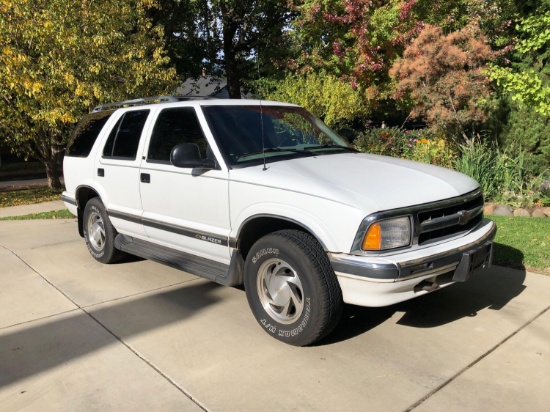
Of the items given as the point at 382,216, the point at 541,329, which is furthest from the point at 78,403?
the point at 541,329

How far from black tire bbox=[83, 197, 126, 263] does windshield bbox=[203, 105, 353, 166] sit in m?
2.04

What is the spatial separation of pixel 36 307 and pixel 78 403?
1.85 m

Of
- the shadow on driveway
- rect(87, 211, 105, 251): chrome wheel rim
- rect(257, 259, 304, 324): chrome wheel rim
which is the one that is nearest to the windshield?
rect(257, 259, 304, 324): chrome wheel rim

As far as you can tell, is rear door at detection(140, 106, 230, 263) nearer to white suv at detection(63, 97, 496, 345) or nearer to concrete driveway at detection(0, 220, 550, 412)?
white suv at detection(63, 97, 496, 345)

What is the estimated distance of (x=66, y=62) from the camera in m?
9.54

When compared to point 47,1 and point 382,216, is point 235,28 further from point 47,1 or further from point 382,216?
point 382,216

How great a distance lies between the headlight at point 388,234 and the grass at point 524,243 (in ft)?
9.15

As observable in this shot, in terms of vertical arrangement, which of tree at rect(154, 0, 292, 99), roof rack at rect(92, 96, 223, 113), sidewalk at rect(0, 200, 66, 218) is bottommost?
sidewalk at rect(0, 200, 66, 218)

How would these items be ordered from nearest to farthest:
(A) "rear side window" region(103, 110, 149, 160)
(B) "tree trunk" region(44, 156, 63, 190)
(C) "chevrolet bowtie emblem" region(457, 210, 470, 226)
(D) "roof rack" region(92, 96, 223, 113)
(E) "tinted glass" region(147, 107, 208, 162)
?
(C) "chevrolet bowtie emblem" region(457, 210, 470, 226), (E) "tinted glass" region(147, 107, 208, 162), (D) "roof rack" region(92, 96, 223, 113), (A) "rear side window" region(103, 110, 149, 160), (B) "tree trunk" region(44, 156, 63, 190)

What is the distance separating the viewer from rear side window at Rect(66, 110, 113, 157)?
5.86m

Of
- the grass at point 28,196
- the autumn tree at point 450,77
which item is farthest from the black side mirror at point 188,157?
the grass at point 28,196

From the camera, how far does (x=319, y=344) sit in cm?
373

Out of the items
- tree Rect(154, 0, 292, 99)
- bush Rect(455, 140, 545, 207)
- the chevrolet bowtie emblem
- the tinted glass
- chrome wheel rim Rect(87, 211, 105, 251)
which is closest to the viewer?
the chevrolet bowtie emblem

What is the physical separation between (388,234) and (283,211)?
0.76 m
